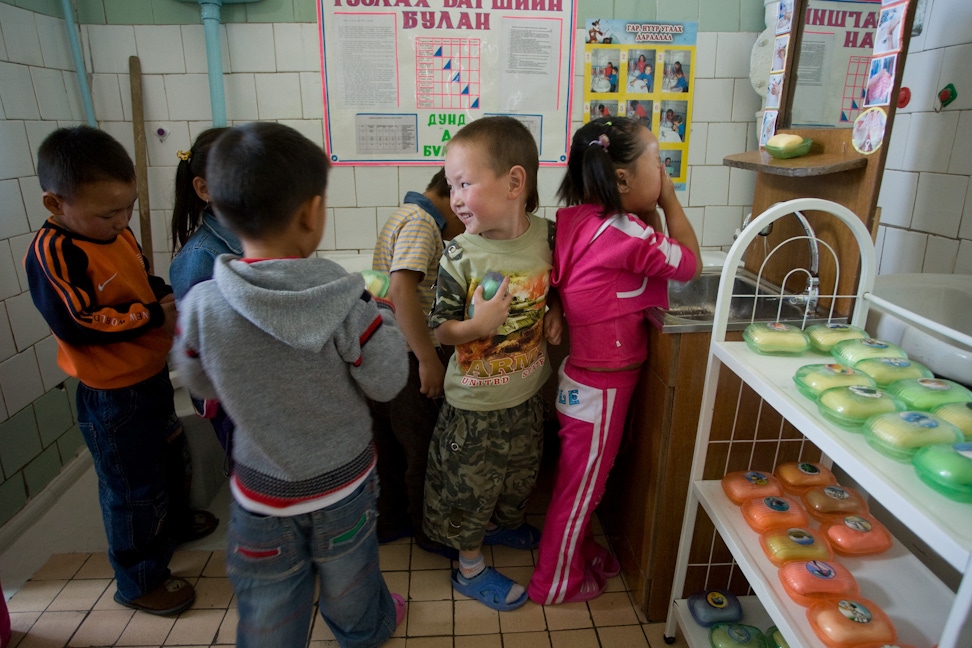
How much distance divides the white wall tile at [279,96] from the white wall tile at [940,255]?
2.05 m

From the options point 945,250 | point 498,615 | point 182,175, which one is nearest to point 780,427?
point 945,250

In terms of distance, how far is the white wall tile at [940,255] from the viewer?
1.60 meters

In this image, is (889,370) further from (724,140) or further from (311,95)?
(311,95)

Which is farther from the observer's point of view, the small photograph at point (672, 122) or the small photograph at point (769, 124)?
the small photograph at point (672, 122)

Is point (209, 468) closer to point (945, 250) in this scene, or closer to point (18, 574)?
point (18, 574)

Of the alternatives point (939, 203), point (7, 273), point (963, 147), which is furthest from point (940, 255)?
point (7, 273)

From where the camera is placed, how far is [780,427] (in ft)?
4.67

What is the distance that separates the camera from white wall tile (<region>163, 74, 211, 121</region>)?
2.16 meters

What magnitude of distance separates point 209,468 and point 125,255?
33.2 inches

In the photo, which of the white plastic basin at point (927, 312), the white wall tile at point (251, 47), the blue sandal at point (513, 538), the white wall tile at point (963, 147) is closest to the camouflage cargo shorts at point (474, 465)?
the blue sandal at point (513, 538)

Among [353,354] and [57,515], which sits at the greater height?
[353,354]

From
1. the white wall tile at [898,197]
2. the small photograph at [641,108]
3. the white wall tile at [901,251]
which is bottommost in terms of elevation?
the white wall tile at [901,251]

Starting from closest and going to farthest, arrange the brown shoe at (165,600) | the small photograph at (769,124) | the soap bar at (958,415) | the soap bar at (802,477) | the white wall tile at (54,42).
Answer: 1. the soap bar at (958,415)
2. the soap bar at (802,477)
3. the brown shoe at (165,600)
4. the small photograph at (769,124)
5. the white wall tile at (54,42)

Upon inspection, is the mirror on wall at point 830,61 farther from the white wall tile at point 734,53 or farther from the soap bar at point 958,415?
the soap bar at point 958,415
